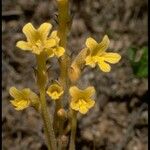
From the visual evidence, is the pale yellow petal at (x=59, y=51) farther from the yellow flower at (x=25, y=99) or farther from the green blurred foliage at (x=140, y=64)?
the green blurred foliage at (x=140, y=64)

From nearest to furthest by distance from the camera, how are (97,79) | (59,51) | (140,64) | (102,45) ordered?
(59,51), (102,45), (140,64), (97,79)

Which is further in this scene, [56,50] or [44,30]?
[44,30]

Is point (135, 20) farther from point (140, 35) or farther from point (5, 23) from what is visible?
point (5, 23)

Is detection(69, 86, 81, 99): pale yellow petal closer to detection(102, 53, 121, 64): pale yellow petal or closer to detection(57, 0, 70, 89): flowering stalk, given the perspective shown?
detection(57, 0, 70, 89): flowering stalk

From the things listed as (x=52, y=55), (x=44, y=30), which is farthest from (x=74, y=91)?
(x=44, y=30)

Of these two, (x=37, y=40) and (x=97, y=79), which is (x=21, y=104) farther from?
(x=97, y=79)

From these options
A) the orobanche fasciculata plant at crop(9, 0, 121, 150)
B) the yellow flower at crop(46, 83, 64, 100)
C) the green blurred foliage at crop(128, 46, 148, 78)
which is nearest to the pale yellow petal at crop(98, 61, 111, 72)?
the orobanche fasciculata plant at crop(9, 0, 121, 150)
